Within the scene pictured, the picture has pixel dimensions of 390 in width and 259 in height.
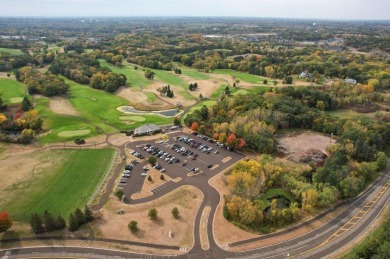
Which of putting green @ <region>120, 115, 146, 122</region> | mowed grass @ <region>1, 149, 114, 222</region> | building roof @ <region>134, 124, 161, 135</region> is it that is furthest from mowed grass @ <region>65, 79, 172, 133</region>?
mowed grass @ <region>1, 149, 114, 222</region>

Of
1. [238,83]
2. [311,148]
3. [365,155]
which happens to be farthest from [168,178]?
[238,83]

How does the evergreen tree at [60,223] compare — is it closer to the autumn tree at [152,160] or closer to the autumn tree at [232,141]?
the autumn tree at [152,160]

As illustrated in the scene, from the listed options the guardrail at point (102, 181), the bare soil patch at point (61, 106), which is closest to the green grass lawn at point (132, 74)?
the bare soil patch at point (61, 106)

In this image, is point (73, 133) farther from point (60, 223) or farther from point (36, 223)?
point (36, 223)

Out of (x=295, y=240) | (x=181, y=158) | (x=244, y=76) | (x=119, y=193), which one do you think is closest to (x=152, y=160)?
(x=181, y=158)

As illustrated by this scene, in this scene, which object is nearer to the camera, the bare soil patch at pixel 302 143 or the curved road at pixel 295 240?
the curved road at pixel 295 240

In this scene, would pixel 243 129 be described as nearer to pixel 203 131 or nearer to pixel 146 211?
pixel 203 131
